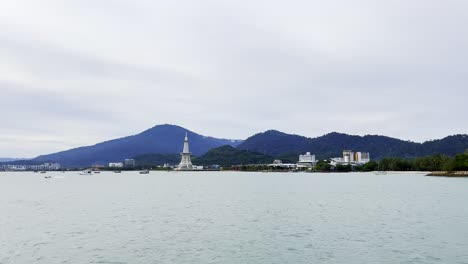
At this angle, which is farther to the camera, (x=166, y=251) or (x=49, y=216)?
(x=49, y=216)

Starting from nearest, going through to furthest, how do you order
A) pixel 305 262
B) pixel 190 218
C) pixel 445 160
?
pixel 305 262 < pixel 190 218 < pixel 445 160

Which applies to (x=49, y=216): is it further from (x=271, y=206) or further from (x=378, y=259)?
(x=378, y=259)

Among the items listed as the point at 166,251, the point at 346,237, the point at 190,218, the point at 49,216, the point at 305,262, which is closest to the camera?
the point at 305,262

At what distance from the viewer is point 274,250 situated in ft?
96.4

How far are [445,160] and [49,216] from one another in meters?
180

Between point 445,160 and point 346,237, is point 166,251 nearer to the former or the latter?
point 346,237

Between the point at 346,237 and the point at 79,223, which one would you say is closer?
the point at 346,237

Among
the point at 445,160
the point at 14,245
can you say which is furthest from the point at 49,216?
the point at 445,160

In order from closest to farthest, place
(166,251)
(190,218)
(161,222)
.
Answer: (166,251) < (161,222) < (190,218)

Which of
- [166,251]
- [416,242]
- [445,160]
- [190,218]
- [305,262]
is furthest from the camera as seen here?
[445,160]

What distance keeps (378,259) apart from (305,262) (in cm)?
437

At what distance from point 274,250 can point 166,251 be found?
696 centimetres

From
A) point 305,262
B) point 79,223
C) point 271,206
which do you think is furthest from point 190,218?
point 305,262

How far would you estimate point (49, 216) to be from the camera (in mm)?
49281
